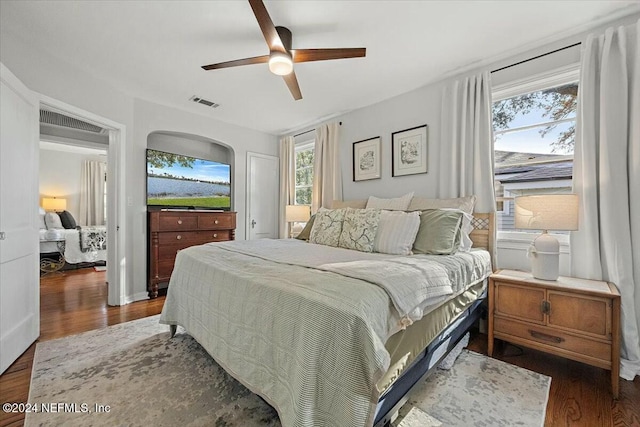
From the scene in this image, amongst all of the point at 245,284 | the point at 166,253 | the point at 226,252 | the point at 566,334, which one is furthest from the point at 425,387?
the point at 166,253

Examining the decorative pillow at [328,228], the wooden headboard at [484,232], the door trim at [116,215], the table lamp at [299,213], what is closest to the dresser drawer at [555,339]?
the wooden headboard at [484,232]

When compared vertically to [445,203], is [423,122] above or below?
above

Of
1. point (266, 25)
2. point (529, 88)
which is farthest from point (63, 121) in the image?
point (529, 88)

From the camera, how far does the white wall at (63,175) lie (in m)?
6.47

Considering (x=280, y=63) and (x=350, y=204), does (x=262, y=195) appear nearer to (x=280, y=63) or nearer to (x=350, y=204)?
(x=350, y=204)

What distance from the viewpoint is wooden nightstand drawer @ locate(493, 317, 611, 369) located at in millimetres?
1690

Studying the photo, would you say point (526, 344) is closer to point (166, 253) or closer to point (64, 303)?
point (166, 253)

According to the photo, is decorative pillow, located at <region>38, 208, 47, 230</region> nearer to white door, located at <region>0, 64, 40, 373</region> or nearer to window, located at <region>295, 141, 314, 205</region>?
white door, located at <region>0, 64, 40, 373</region>

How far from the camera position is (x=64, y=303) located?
3268mm

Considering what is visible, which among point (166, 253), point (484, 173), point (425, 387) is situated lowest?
point (425, 387)

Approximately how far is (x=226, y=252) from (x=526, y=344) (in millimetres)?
2319

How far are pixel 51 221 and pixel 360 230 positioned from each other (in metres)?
6.81

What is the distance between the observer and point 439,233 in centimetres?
219

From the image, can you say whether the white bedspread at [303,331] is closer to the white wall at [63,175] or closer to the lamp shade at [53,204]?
the lamp shade at [53,204]
